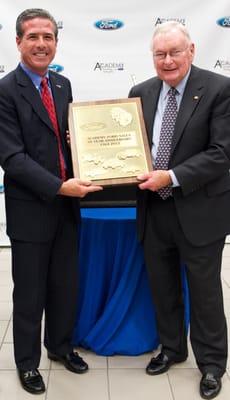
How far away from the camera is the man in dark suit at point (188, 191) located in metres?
1.78

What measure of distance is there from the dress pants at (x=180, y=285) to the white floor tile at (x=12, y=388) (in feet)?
2.16

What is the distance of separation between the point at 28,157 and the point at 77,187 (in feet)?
0.75

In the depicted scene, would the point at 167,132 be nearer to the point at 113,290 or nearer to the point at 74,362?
the point at 113,290

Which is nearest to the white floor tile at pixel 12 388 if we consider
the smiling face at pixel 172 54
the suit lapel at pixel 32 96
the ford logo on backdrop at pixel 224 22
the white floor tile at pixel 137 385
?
the white floor tile at pixel 137 385

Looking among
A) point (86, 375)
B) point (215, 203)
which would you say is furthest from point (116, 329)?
point (215, 203)

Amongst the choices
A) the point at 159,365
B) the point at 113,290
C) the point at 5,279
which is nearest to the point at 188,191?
the point at 113,290

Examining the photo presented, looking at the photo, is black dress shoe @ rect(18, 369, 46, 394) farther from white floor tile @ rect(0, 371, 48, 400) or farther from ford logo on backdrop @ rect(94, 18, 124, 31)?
ford logo on backdrop @ rect(94, 18, 124, 31)

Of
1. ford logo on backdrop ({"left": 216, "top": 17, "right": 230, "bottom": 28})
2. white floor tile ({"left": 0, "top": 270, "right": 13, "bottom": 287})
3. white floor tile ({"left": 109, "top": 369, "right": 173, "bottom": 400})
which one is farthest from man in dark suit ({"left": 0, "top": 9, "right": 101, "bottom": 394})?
ford logo on backdrop ({"left": 216, "top": 17, "right": 230, "bottom": 28})

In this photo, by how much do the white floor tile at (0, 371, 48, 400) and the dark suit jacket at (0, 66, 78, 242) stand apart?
0.70 meters

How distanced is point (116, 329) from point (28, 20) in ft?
4.99

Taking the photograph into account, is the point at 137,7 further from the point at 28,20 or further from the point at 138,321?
the point at 138,321

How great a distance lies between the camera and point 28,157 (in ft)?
5.80

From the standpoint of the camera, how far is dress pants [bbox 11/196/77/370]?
6.25 feet

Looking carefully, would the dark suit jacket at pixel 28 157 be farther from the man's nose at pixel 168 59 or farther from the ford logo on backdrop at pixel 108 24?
the ford logo on backdrop at pixel 108 24
